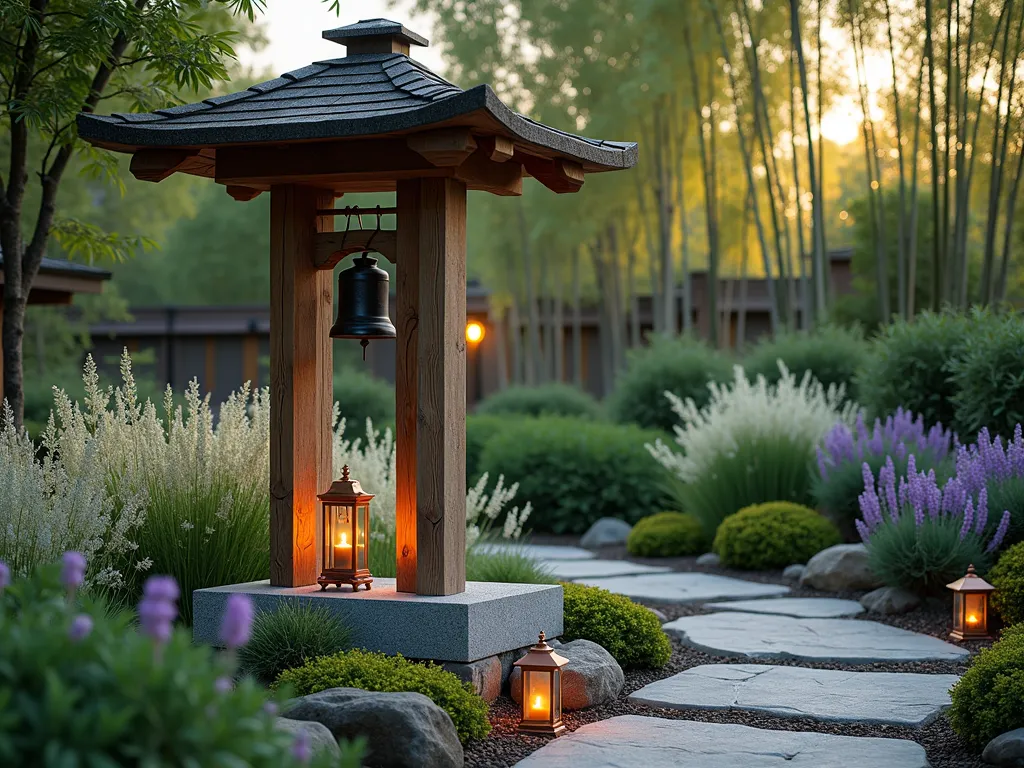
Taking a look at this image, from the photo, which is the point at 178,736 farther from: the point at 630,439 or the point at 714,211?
the point at 714,211

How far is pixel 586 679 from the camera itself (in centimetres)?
446

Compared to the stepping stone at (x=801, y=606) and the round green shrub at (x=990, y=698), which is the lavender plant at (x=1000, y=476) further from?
the round green shrub at (x=990, y=698)

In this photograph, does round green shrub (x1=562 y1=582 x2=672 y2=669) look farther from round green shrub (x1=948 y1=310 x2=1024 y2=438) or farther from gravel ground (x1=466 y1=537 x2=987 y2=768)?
round green shrub (x1=948 y1=310 x2=1024 y2=438)

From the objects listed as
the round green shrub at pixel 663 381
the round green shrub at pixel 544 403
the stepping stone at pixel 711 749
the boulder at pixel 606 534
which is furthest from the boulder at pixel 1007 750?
the round green shrub at pixel 544 403

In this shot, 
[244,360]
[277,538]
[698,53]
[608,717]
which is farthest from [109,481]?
Answer: [244,360]

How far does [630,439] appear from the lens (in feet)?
37.6

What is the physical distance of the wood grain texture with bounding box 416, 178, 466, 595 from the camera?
14.3ft

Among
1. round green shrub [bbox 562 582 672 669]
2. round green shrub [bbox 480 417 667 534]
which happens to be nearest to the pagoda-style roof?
round green shrub [bbox 562 582 672 669]

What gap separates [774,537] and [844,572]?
92cm

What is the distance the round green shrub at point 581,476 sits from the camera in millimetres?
11234

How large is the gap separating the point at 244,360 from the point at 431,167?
24840mm

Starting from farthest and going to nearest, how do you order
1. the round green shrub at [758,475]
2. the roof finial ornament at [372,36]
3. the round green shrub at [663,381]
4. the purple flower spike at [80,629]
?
the round green shrub at [663,381]
the round green shrub at [758,475]
the roof finial ornament at [372,36]
the purple flower spike at [80,629]

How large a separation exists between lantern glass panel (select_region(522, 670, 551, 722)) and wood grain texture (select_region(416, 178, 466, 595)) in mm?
484

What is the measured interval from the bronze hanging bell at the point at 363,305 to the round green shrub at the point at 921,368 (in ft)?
17.3
